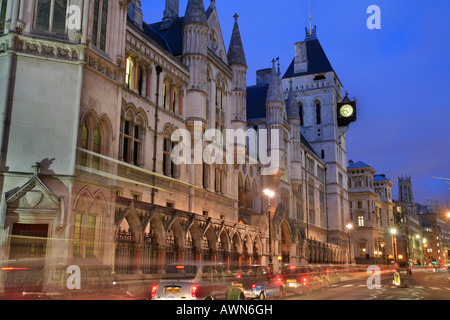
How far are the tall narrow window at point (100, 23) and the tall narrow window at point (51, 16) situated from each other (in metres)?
1.53

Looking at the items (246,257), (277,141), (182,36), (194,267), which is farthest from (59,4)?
(277,141)

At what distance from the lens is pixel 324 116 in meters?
80.8

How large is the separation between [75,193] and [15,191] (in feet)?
7.42

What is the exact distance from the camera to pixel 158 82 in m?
30.9

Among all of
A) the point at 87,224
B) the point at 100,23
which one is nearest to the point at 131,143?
the point at 100,23

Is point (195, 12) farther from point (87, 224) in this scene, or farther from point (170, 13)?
point (87, 224)

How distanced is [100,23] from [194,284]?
1355cm

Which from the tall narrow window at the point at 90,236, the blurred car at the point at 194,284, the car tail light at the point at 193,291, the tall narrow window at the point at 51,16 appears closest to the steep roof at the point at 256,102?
the tall narrow window at the point at 51,16

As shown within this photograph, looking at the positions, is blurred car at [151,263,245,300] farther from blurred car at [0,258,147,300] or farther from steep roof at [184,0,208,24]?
steep roof at [184,0,208,24]

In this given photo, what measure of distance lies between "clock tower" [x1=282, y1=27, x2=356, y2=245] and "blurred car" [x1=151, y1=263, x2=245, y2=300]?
209ft

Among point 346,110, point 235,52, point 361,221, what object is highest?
point 346,110

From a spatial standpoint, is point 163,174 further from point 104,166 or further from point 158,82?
point 104,166

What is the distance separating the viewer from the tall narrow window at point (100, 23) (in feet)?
70.7
